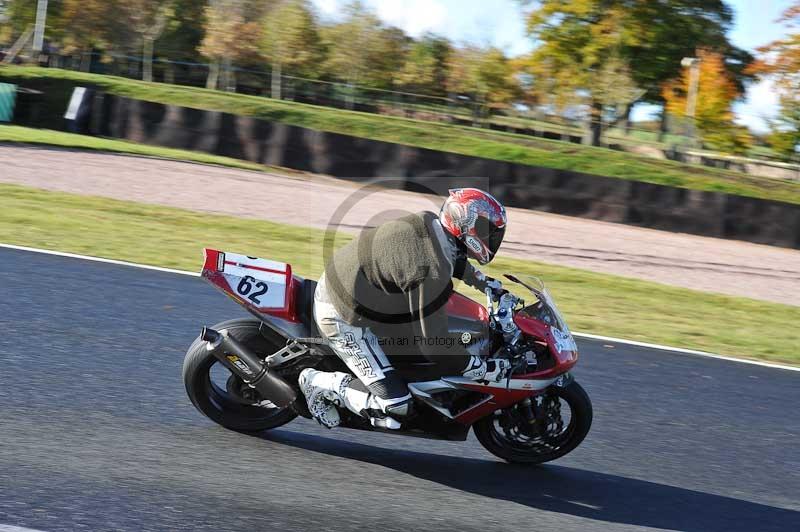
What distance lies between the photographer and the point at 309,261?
12.7m

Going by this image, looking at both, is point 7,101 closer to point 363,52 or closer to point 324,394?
point 324,394

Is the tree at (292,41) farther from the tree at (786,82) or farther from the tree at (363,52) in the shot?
the tree at (786,82)

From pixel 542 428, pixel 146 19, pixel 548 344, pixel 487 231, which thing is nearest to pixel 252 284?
pixel 487 231

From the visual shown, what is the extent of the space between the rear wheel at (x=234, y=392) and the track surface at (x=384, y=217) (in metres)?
8.09

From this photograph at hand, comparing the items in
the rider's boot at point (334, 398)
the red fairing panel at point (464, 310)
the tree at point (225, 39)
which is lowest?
the rider's boot at point (334, 398)

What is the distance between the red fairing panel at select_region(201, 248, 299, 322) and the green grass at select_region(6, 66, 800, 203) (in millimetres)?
21854

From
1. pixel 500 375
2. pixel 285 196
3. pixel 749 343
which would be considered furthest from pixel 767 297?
pixel 500 375

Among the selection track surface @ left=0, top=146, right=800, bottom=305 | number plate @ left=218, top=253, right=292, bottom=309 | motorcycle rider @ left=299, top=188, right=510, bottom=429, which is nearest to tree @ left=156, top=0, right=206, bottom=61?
track surface @ left=0, top=146, right=800, bottom=305

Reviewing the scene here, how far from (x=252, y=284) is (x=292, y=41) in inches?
2121

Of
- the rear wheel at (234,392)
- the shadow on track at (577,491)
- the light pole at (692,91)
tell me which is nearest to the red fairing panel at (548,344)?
the shadow on track at (577,491)

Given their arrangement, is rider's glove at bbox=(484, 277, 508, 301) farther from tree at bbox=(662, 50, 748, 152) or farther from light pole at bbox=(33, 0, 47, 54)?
light pole at bbox=(33, 0, 47, 54)

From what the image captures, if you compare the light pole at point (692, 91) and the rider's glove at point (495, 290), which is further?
the light pole at point (692, 91)

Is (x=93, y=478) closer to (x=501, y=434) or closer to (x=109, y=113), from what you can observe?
(x=501, y=434)

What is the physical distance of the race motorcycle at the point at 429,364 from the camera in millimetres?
5277
